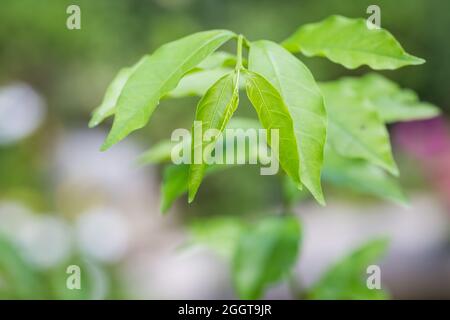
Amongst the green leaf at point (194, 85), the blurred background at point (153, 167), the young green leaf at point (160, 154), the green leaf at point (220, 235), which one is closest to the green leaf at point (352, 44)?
the green leaf at point (194, 85)

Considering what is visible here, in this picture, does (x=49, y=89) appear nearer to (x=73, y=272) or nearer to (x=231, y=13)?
(x=231, y=13)

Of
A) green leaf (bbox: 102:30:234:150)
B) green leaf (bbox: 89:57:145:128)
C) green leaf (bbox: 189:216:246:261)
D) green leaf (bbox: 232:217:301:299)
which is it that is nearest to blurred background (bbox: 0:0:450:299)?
green leaf (bbox: 189:216:246:261)

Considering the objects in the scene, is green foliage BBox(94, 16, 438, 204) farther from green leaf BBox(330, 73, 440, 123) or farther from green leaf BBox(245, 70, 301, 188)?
green leaf BBox(330, 73, 440, 123)

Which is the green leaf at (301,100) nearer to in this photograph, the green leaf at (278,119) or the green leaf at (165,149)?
the green leaf at (278,119)

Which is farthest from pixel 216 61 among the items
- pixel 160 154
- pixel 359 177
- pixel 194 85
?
pixel 359 177
